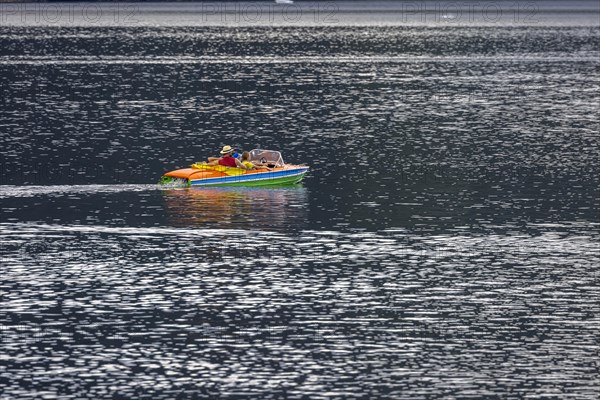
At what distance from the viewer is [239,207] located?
250 feet

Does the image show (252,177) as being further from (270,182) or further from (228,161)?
(228,161)

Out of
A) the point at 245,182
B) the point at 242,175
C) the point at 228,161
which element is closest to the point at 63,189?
the point at 228,161

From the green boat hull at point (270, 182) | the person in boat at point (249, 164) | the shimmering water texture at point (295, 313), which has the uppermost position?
the person in boat at point (249, 164)

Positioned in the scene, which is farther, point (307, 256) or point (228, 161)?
point (228, 161)

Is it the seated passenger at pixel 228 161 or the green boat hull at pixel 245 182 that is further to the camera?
the seated passenger at pixel 228 161

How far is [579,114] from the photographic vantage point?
123 m

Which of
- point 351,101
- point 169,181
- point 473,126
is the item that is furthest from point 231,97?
point 169,181

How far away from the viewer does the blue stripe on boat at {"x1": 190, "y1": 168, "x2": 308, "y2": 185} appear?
8162 cm

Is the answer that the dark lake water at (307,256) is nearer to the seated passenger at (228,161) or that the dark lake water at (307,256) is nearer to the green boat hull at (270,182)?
the green boat hull at (270,182)

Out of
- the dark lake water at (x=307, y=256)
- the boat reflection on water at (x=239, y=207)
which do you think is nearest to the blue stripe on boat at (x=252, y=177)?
the boat reflection on water at (x=239, y=207)

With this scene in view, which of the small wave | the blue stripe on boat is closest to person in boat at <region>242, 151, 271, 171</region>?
the blue stripe on boat

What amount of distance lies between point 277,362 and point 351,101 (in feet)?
286

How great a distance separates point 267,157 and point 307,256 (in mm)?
19764

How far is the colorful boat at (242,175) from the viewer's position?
267 ft
